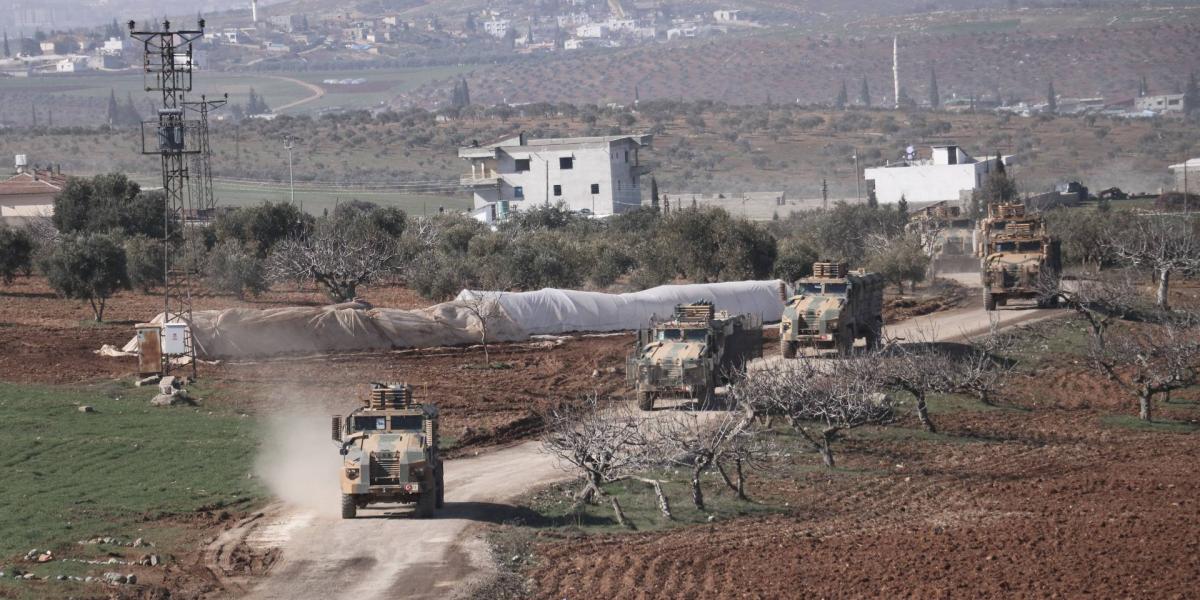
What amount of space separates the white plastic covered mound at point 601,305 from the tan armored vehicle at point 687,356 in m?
11.0

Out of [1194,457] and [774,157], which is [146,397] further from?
[774,157]

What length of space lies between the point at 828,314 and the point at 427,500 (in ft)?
62.1

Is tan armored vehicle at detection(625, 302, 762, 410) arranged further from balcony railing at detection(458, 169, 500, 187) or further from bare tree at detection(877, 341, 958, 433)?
balcony railing at detection(458, 169, 500, 187)

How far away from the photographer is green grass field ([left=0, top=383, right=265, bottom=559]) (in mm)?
26266

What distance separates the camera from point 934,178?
4267 inches

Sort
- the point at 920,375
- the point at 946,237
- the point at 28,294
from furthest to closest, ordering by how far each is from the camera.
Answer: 1. the point at 946,237
2. the point at 28,294
3. the point at 920,375

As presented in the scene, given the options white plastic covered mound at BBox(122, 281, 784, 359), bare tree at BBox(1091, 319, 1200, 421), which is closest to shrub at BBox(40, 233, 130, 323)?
white plastic covered mound at BBox(122, 281, 784, 359)

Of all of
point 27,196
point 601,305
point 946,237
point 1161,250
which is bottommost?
point 601,305

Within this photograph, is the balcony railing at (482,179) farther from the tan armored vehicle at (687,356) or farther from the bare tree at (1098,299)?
the tan armored vehicle at (687,356)

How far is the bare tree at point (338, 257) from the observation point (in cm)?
5669

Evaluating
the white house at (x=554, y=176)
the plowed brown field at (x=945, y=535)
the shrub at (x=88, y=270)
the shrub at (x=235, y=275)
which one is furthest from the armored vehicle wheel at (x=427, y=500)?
the white house at (x=554, y=176)

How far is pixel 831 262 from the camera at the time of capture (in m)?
45.2

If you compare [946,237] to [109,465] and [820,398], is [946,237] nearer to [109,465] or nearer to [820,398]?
[820,398]

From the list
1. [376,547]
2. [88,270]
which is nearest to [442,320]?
[88,270]
